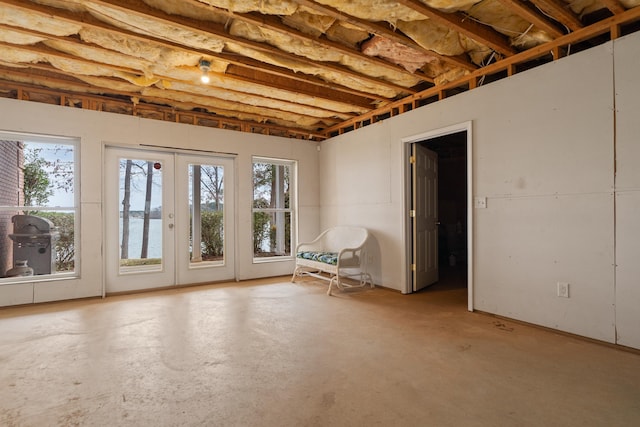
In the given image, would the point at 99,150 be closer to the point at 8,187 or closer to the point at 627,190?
the point at 8,187

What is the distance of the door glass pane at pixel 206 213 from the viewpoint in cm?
515

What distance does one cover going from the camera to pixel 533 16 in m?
2.62

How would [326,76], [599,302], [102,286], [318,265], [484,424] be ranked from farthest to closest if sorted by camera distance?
1. [318,265]
2. [102,286]
3. [326,76]
4. [599,302]
5. [484,424]

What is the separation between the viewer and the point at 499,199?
11.2 feet

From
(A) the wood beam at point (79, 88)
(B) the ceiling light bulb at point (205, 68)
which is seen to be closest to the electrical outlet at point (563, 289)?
(B) the ceiling light bulb at point (205, 68)

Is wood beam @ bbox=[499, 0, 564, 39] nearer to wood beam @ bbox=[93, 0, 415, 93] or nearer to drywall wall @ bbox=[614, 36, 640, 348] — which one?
drywall wall @ bbox=[614, 36, 640, 348]

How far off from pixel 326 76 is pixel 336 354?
3.02 m

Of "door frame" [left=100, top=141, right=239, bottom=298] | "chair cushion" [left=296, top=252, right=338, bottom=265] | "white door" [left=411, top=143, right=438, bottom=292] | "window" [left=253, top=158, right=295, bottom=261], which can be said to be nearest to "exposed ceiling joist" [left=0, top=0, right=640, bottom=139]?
"door frame" [left=100, top=141, right=239, bottom=298]

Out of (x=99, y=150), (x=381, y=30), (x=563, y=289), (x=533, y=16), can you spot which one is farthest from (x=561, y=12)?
(x=99, y=150)

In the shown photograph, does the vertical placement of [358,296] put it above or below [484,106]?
below

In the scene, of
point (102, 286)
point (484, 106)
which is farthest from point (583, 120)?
point (102, 286)

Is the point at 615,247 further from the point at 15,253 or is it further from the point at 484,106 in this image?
the point at 15,253

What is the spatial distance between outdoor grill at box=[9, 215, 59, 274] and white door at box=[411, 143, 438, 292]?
4742mm

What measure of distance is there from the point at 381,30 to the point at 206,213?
12.1 ft
